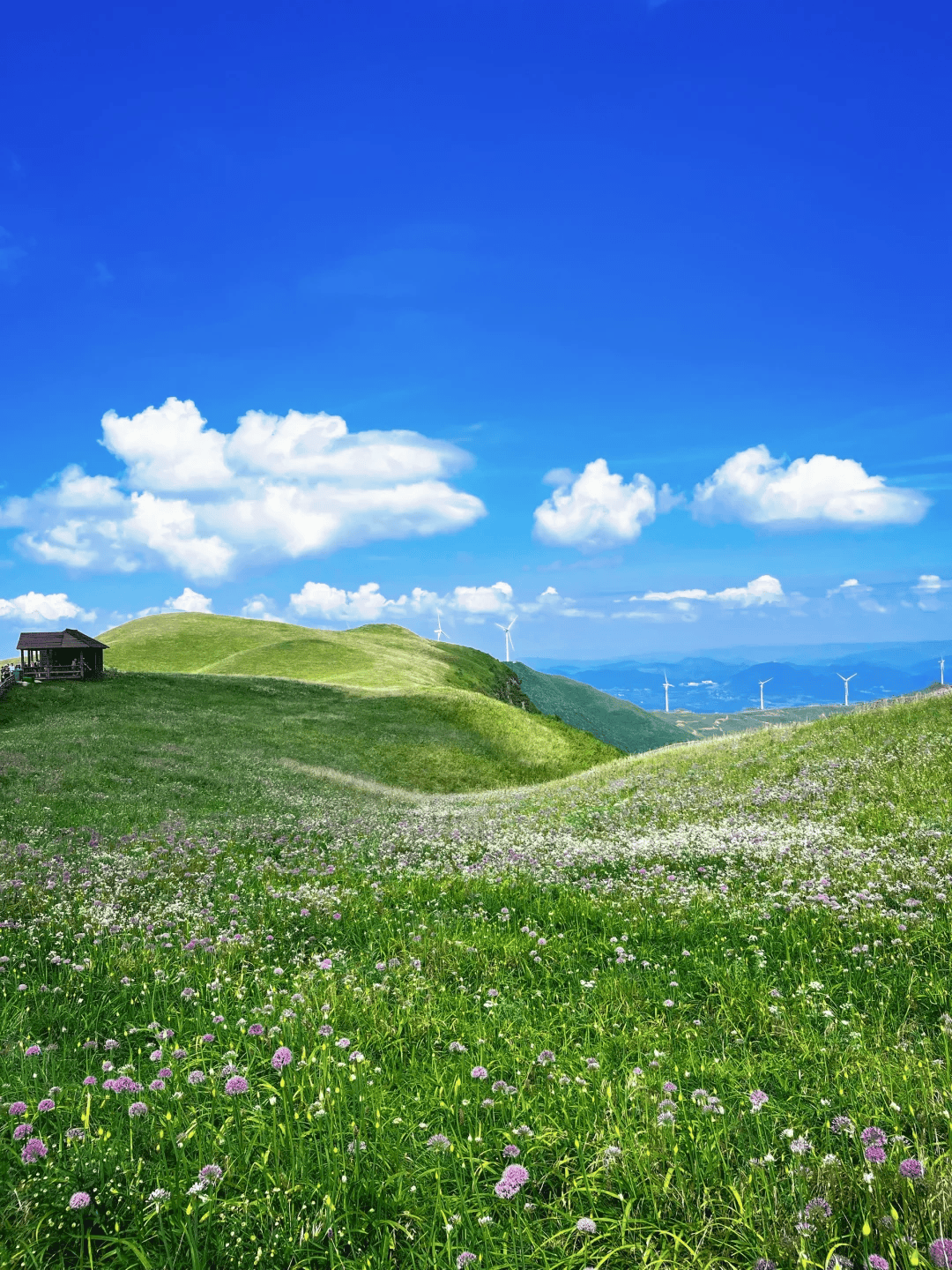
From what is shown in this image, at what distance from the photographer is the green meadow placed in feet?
12.7

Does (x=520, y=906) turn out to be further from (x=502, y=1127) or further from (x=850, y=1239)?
(x=850, y=1239)

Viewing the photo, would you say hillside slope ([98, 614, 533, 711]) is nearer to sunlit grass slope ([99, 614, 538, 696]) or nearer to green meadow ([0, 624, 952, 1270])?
sunlit grass slope ([99, 614, 538, 696])

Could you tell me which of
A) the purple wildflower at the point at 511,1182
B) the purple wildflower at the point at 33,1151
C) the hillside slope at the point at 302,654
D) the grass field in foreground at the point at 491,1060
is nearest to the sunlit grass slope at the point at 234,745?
the grass field in foreground at the point at 491,1060

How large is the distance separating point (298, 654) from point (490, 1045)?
106194 millimetres

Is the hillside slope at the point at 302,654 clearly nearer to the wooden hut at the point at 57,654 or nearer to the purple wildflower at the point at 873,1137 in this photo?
the wooden hut at the point at 57,654

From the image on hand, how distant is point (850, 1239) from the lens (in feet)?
12.1

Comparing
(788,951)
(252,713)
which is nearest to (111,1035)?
(788,951)

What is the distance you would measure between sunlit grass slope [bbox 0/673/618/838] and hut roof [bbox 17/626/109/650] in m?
4.12

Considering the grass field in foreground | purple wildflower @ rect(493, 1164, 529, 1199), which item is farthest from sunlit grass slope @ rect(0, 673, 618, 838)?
purple wildflower @ rect(493, 1164, 529, 1199)

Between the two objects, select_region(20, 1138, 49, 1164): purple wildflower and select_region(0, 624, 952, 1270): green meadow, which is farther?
select_region(20, 1138, 49, 1164): purple wildflower

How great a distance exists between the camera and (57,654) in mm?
60250

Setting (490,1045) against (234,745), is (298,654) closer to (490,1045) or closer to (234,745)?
(234,745)

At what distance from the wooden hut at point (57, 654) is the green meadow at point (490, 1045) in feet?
159

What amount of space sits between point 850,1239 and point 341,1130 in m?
3.10
